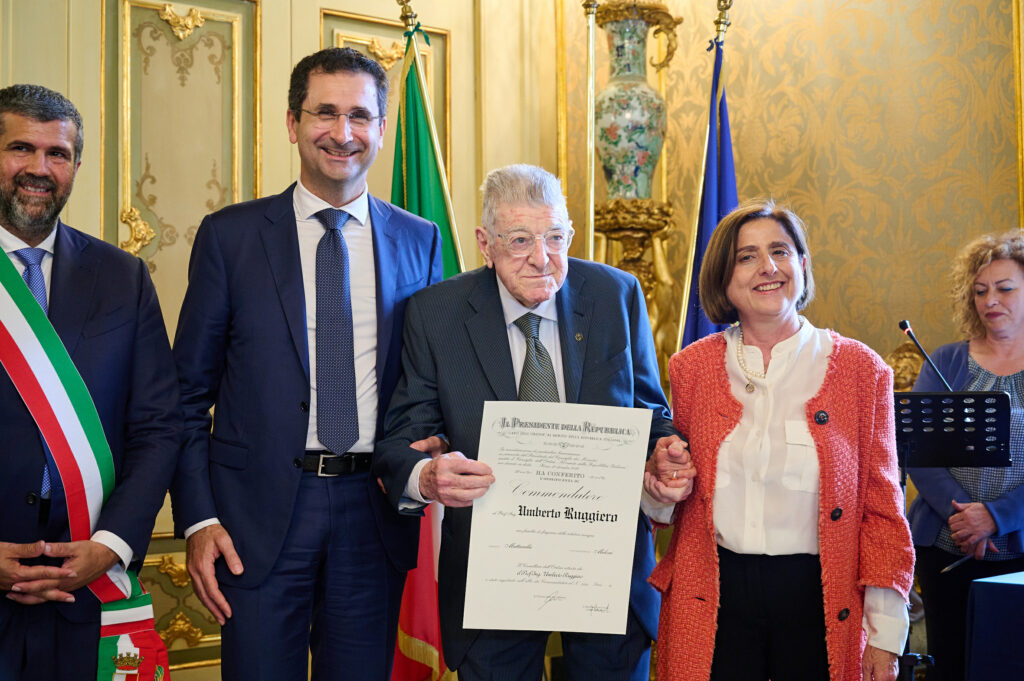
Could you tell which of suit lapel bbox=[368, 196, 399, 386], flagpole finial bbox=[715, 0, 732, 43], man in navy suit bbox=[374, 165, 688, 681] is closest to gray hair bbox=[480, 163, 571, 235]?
man in navy suit bbox=[374, 165, 688, 681]

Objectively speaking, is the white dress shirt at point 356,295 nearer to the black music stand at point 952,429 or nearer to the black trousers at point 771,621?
the black trousers at point 771,621

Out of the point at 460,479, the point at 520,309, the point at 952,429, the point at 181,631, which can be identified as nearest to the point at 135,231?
the point at 181,631

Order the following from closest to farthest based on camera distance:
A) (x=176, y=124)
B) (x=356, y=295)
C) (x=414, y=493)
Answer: (x=414, y=493)
(x=356, y=295)
(x=176, y=124)

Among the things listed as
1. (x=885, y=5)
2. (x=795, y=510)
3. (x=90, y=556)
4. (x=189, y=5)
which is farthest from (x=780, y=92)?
(x=90, y=556)

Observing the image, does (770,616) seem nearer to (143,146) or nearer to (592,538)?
(592,538)

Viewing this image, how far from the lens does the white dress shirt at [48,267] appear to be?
191 cm

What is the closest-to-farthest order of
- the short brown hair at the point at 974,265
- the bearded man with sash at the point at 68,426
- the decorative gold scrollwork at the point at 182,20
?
1. the bearded man with sash at the point at 68,426
2. the short brown hair at the point at 974,265
3. the decorative gold scrollwork at the point at 182,20

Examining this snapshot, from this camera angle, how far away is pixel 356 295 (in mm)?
2127

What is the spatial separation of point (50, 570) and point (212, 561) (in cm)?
30

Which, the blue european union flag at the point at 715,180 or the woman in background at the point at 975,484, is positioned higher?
the blue european union flag at the point at 715,180

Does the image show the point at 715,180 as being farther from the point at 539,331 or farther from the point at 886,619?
the point at 886,619

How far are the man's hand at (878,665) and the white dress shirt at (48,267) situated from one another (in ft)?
4.74

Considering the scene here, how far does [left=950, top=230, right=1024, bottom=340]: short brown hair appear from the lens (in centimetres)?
280
